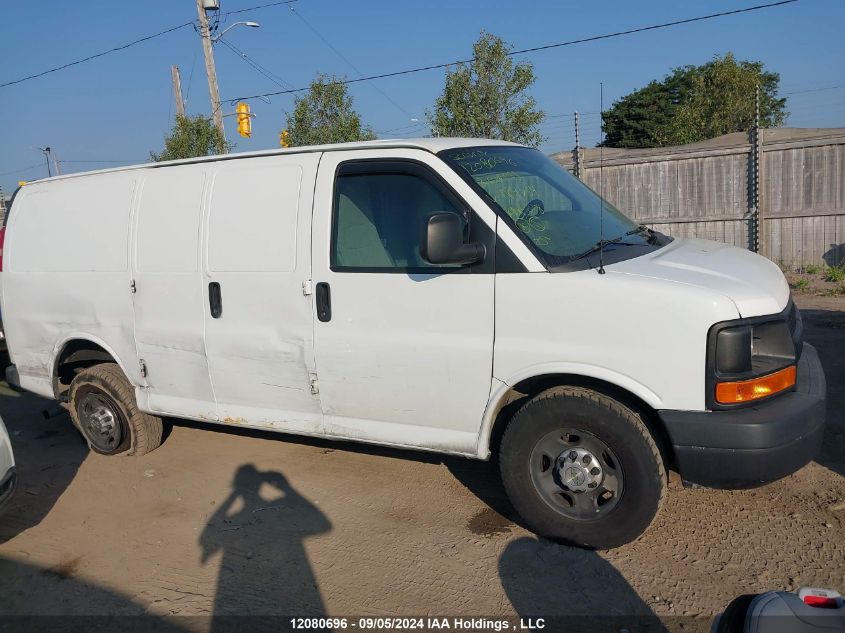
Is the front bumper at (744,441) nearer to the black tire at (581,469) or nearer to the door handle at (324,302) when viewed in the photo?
the black tire at (581,469)

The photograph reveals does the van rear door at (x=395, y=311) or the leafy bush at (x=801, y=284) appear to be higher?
the van rear door at (x=395, y=311)

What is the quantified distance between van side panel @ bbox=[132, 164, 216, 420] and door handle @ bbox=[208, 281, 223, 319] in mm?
90

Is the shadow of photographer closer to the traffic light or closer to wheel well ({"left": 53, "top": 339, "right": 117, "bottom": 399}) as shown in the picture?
wheel well ({"left": 53, "top": 339, "right": 117, "bottom": 399})

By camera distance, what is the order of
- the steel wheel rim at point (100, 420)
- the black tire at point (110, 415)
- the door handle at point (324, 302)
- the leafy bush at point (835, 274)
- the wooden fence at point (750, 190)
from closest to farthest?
the door handle at point (324, 302), the black tire at point (110, 415), the steel wheel rim at point (100, 420), the leafy bush at point (835, 274), the wooden fence at point (750, 190)

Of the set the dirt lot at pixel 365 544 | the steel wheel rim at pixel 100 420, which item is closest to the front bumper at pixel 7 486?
the dirt lot at pixel 365 544

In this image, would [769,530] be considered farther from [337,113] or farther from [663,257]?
[337,113]

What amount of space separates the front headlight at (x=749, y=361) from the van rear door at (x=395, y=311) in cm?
115

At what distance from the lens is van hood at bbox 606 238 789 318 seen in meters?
3.36

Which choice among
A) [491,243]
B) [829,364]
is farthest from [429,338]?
[829,364]

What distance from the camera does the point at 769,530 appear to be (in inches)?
152

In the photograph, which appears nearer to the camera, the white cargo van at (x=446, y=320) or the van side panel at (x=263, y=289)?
the white cargo van at (x=446, y=320)

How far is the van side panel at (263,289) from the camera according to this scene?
4.33 meters

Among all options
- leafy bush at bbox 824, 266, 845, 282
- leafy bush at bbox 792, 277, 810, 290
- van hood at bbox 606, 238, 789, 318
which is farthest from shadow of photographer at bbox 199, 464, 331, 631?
leafy bush at bbox 824, 266, 845, 282

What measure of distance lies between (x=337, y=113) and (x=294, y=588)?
1281cm
